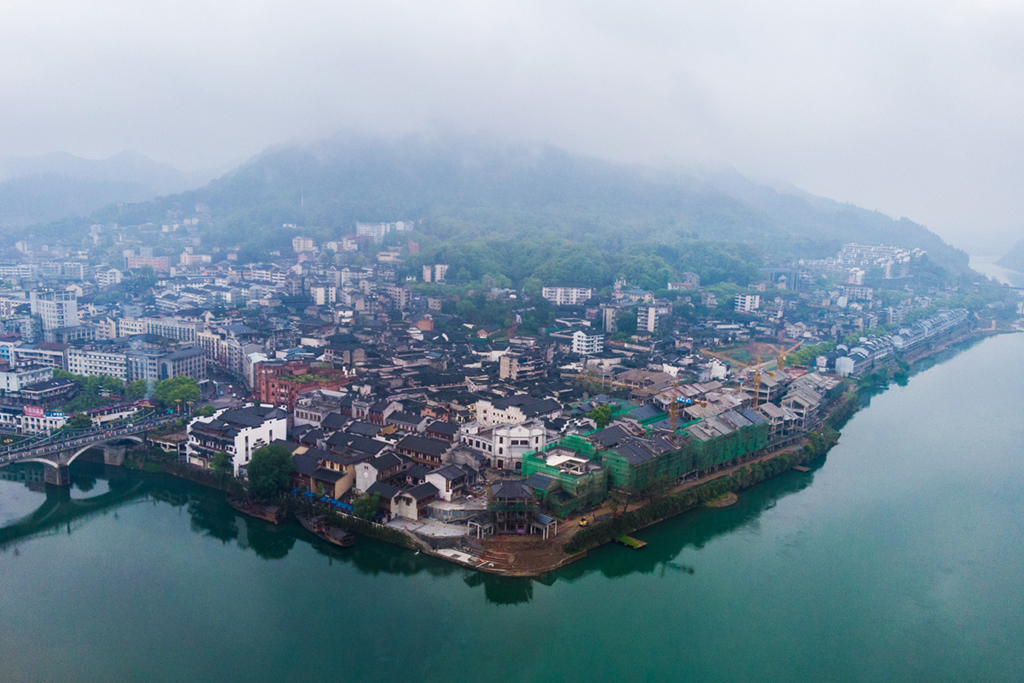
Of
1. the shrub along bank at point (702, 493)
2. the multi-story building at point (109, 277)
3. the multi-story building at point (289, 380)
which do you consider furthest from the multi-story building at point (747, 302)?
the multi-story building at point (109, 277)

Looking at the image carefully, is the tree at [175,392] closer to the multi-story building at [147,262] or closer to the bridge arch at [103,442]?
the bridge arch at [103,442]

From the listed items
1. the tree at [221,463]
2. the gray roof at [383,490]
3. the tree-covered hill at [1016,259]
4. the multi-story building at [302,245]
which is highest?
the multi-story building at [302,245]

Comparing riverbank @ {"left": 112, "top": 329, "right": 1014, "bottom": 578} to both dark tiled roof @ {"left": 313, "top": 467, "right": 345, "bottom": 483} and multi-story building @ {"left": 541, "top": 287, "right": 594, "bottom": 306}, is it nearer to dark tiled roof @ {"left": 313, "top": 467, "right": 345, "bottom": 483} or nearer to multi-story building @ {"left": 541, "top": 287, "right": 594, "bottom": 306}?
dark tiled roof @ {"left": 313, "top": 467, "right": 345, "bottom": 483}

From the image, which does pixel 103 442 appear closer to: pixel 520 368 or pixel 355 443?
pixel 355 443

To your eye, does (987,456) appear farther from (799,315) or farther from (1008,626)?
(799,315)

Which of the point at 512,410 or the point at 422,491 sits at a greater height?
the point at 512,410

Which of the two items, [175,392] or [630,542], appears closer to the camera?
[630,542]

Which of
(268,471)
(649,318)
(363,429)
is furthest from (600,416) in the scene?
(649,318)

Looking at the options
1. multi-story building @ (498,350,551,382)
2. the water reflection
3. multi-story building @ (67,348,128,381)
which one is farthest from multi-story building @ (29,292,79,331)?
multi-story building @ (498,350,551,382)
